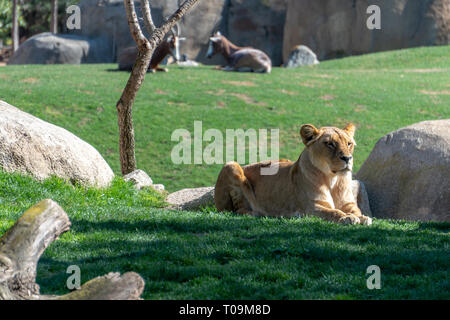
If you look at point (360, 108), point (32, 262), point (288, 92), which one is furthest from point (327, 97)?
point (32, 262)

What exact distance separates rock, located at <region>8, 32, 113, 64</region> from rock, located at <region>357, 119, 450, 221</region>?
27.1 metres

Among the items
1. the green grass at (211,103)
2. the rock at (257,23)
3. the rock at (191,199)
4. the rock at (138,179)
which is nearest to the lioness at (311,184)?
the rock at (191,199)

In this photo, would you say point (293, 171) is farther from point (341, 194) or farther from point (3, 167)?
point (3, 167)

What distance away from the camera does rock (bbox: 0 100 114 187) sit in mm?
11281

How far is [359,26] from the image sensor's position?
123 feet

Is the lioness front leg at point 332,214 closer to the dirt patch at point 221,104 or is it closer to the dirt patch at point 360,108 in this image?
the dirt patch at point 221,104

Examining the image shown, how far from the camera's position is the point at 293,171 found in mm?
9898

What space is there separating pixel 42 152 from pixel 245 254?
18.4 feet

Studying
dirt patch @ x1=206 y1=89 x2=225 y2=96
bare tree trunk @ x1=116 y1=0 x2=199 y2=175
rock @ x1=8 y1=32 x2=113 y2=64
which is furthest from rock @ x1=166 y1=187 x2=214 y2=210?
rock @ x1=8 y1=32 x2=113 y2=64

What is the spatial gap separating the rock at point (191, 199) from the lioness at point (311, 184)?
2.06m

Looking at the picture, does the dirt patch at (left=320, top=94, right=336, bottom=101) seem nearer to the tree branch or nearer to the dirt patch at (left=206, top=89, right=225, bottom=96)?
the dirt patch at (left=206, top=89, right=225, bottom=96)

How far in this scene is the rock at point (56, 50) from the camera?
36.0 meters

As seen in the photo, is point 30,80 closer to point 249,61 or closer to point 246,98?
point 246,98
